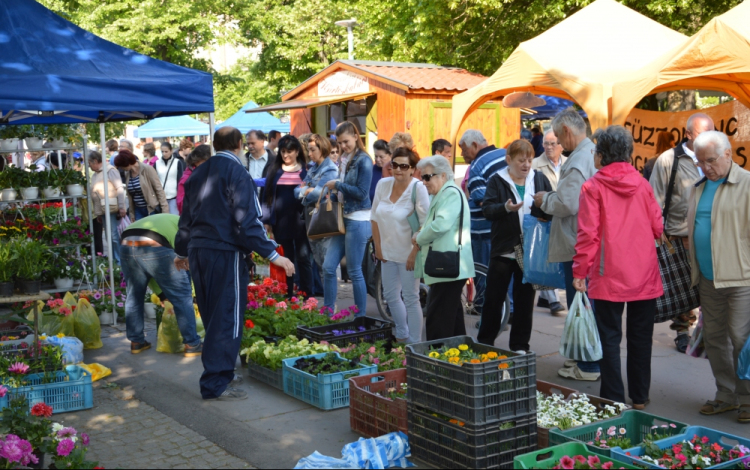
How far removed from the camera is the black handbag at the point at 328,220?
7922mm

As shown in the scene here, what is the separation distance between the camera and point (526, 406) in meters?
4.23

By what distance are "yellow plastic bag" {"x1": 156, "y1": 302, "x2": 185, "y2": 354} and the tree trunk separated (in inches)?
461

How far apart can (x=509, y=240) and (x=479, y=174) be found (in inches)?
46.3

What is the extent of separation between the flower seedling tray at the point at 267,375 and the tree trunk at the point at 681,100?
468 inches

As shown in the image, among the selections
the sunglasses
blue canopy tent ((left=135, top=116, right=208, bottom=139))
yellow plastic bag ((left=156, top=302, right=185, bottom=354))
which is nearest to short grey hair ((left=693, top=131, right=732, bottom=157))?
the sunglasses

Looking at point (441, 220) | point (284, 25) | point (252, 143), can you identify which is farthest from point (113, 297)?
point (284, 25)

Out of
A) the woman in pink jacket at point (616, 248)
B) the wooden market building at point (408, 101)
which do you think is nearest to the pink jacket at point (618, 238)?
the woman in pink jacket at point (616, 248)

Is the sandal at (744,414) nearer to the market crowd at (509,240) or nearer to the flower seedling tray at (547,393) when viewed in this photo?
the market crowd at (509,240)

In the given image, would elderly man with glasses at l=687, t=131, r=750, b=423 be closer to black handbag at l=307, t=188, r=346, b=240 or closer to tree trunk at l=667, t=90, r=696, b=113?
black handbag at l=307, t=188, r=346, b=240

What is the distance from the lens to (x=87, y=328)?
7617mm

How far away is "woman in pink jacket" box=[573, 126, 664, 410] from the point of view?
5141mm

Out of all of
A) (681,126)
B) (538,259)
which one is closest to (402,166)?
(538,259)

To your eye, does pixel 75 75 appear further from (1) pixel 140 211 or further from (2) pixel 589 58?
(2) pixel 589 58

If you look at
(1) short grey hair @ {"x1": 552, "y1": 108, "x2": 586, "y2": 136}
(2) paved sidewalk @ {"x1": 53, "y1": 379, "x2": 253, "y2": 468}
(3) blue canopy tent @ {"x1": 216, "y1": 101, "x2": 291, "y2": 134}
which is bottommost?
(2) paved sidewalk @ {"x1": 53, "y1": 379, "x2": 253, "y2": 468}
